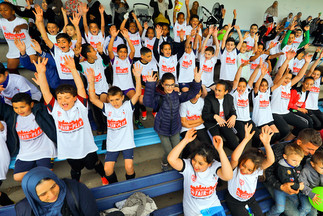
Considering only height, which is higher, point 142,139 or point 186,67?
point 186,67

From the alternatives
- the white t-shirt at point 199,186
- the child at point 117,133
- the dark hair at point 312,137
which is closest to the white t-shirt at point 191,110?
the child at point 117,133

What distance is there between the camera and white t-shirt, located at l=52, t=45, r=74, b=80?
2826 mm

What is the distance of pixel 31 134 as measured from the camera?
1.98 m

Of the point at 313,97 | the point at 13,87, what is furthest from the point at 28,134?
the point at 313,97

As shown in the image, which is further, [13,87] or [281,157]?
[13,87]

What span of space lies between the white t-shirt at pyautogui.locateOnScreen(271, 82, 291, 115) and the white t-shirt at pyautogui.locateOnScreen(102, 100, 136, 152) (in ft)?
8.96

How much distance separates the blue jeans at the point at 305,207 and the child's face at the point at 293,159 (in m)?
0.40

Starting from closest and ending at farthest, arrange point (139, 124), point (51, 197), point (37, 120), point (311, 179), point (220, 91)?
1. point (51, 197)
2. point (37, 120)
3. point (311, 179)
4. point (220, 91)
5. point (139, 124)

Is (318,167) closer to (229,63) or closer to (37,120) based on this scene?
(229,63)

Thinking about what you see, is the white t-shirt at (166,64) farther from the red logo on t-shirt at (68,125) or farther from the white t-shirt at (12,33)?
the white t-shirt at (12,33)

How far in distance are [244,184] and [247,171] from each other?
15 centimetres

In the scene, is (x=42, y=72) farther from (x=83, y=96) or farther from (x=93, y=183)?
(x=93, y=183)

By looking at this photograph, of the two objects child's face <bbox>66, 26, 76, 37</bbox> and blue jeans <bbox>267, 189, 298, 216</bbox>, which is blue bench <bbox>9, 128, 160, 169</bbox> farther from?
child's face <bbox>66, 26, 76, 37</bbox>

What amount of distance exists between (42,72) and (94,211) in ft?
4.82
